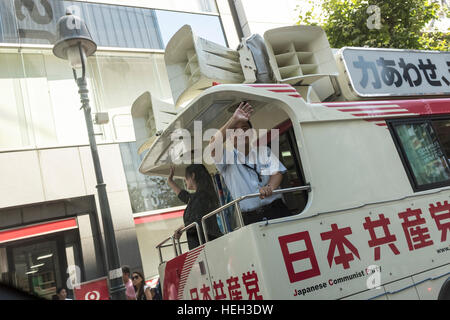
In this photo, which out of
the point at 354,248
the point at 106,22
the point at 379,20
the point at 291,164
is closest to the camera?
the point at 354,248

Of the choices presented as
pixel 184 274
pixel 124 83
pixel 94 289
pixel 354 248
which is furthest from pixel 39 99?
pixel 354 248

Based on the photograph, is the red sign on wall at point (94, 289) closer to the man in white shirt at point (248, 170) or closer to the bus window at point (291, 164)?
the bus window at point (291, 164)

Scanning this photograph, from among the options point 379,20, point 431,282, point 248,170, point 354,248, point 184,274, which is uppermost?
point 379,20

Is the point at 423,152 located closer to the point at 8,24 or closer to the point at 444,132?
the point at 444,132

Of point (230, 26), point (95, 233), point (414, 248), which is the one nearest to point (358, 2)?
point (230, 26)

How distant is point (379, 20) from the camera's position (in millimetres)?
10023

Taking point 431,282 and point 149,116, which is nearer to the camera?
point 431,282

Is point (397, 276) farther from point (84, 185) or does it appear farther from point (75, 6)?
point (75, 6)

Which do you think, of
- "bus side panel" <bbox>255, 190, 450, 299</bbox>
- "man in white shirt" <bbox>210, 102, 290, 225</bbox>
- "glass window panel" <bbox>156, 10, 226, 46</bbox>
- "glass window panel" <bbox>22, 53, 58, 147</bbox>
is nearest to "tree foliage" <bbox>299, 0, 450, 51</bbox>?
"glass window panel" <bbox>156, 10, 226, 46</bbox>

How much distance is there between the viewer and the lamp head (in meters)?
7.53

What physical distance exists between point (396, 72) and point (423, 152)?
3.62 feet

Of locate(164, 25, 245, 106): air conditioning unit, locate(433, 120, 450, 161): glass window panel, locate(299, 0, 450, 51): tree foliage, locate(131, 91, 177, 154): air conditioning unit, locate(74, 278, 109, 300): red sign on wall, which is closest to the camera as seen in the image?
locate(164, 25, 245, 106): air conditioning unit

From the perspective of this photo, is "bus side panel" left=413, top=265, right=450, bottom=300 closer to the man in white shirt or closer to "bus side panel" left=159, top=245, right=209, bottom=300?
the man in white shirt

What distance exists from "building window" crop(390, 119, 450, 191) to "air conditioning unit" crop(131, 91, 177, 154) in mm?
2751
